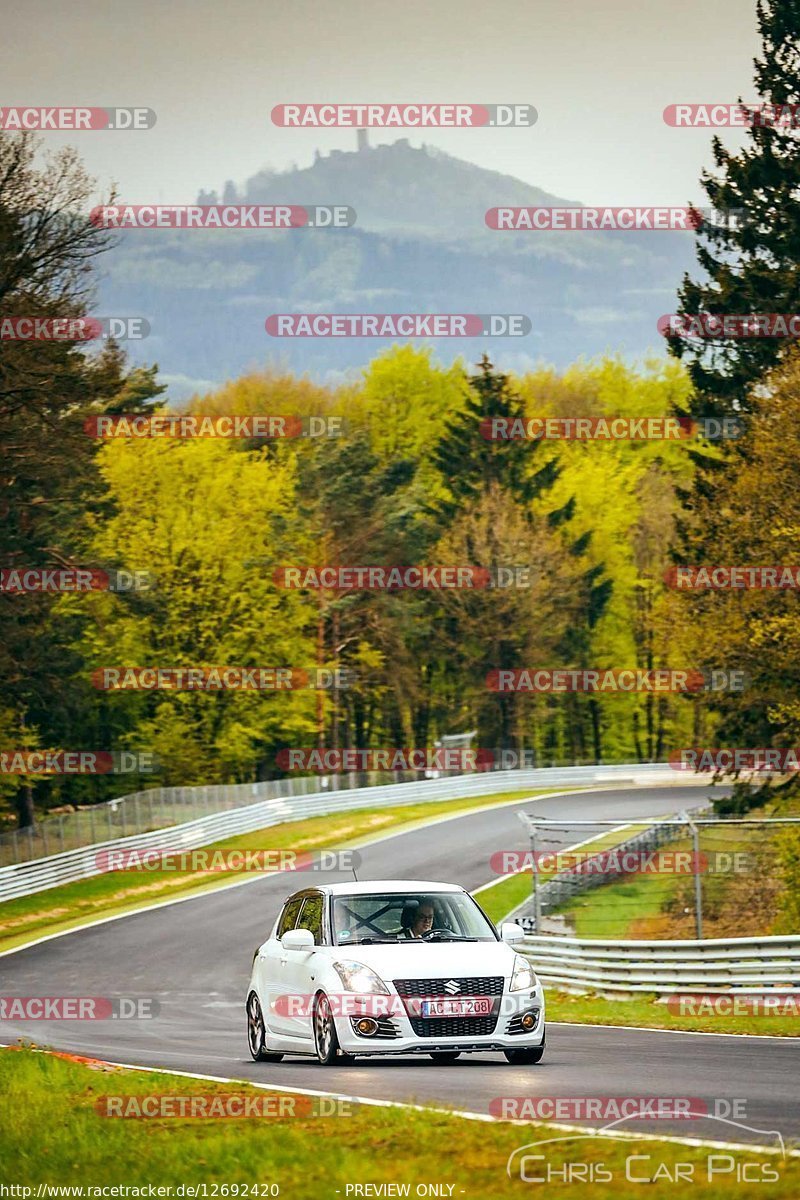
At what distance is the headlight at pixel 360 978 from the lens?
13.7m

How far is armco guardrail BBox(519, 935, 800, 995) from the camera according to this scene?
20.9 meters

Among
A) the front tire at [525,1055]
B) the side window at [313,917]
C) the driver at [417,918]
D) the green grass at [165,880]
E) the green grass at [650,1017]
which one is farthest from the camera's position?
the green grass at [165,880]

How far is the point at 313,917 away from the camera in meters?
15.0

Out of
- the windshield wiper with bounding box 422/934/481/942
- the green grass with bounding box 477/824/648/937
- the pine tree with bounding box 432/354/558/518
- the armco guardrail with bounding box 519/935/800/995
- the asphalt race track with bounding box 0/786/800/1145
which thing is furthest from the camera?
the pine tree with bounding box 432/354/558/518

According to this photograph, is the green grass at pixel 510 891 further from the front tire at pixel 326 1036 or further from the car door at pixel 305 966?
the front tire at pixel 326 1036

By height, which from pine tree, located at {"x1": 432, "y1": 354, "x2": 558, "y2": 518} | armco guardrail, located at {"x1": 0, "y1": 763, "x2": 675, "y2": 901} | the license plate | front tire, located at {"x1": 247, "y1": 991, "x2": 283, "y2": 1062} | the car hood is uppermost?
pine tree, located at {"x1": 432, "y1": 354, "x2": 558, "y2": 518}

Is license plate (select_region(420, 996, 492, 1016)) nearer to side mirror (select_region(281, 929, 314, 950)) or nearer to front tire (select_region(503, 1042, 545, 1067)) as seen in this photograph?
front tire (select_region(503, 1042, 545, 1067))

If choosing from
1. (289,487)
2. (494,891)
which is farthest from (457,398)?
(494,891)

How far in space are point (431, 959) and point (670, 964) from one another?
10.5 metres

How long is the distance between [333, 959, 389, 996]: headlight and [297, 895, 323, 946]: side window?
0.75m

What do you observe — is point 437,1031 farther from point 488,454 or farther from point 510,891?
point 488,454

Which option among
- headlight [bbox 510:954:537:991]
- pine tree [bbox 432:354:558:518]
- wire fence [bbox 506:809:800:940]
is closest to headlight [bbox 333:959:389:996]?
headlight [bbox 510:954:537:991]

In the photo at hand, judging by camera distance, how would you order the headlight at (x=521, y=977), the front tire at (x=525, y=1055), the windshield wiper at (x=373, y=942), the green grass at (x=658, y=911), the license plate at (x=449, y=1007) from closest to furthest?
the license plate at (x=449, y=1007) < the headlight at (x=521, y=977) < the front tire at (x=525, y=1055) < the windshield wiper at (x=373, y=942) < the green grass at (x=658, y=911)

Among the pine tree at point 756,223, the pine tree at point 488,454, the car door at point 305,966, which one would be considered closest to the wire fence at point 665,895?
the pine tree at point 756,223
